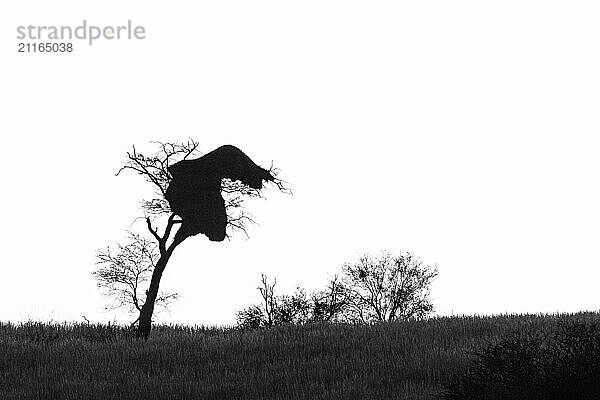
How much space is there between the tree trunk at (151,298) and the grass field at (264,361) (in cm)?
34

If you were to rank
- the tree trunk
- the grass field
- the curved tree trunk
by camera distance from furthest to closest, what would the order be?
the tree trunk
the curved tree trunk
the grass field

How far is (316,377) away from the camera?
15891 millimetres

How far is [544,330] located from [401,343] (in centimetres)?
385

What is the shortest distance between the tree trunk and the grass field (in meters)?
0.34

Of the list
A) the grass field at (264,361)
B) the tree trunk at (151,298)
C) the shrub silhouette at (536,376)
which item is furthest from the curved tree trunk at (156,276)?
the shrub silhouette at (536,376)

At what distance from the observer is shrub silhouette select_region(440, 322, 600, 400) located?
1254 centimetres

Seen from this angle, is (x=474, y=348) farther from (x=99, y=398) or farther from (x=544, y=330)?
(x=99, y=398)

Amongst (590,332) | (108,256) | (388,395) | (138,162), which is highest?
(138,162)

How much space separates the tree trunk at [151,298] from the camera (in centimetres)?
2264

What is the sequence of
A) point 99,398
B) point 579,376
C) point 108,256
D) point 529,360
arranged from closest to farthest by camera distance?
point 579,376, point 529,360, point 99,398, point 108,256

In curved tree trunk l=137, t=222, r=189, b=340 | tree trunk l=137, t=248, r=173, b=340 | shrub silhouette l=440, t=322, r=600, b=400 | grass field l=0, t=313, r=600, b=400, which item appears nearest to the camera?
shrub silhouette l=440, t=322, r=600, b=400

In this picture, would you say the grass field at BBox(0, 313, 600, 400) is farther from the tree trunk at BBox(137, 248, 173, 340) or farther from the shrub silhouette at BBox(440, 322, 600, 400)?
the shrub silhouette at BBox(440, 322, 600, 400)

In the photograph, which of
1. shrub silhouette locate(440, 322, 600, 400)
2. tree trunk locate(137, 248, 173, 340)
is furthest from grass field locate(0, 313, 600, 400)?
shrub silhouette locate(440, 322, 600, 400)

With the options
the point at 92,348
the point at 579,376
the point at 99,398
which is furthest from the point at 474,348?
the point at 92,348
